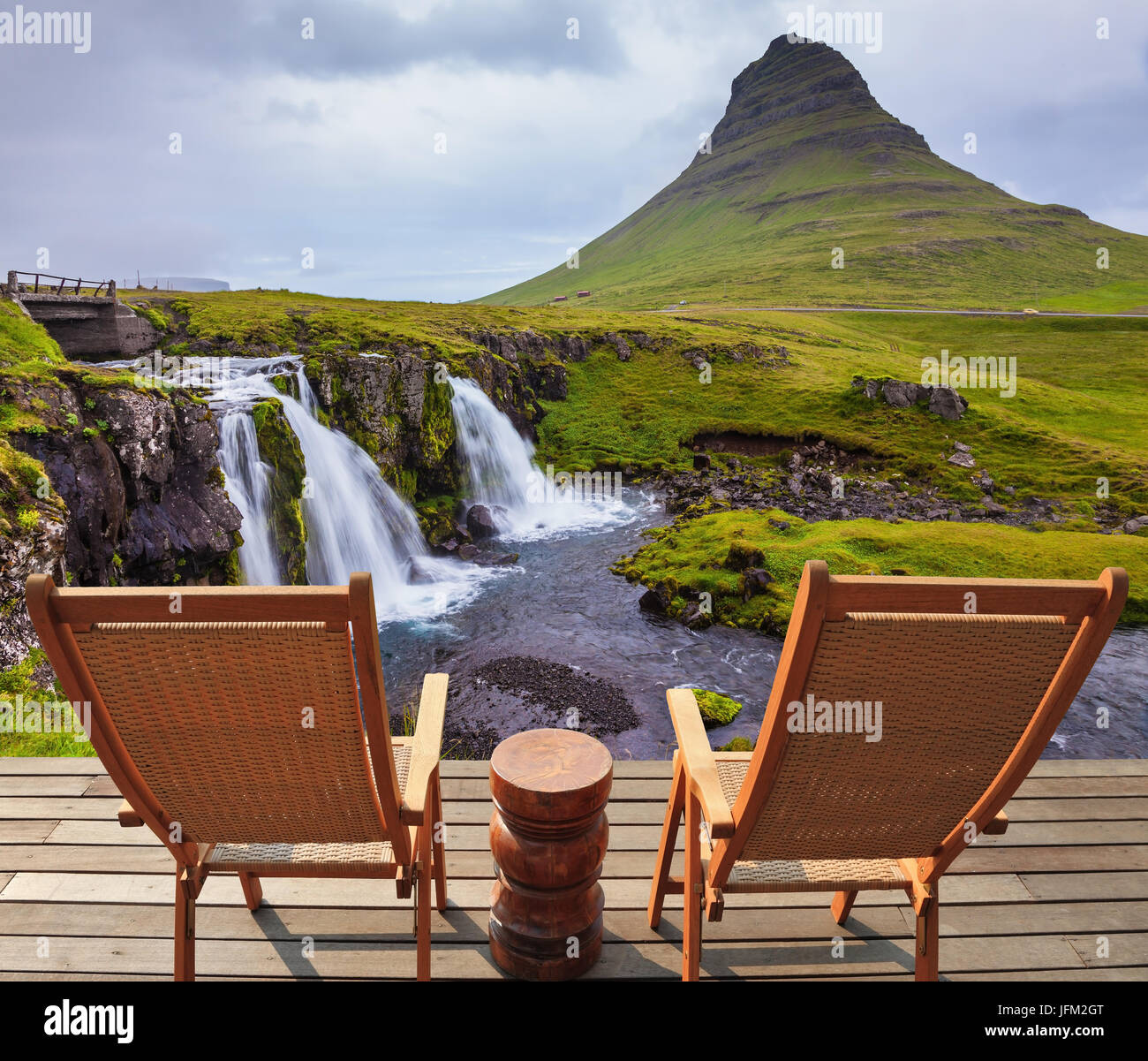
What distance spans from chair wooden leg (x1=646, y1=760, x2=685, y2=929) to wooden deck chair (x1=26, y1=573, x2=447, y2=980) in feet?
4.04

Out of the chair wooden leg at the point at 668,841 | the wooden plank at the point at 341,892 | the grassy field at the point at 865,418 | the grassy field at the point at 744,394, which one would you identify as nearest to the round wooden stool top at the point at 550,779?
the chair wooden leg at the point at 668,841

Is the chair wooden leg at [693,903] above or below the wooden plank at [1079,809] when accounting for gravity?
above

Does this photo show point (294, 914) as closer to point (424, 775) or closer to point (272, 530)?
point (424, 775)

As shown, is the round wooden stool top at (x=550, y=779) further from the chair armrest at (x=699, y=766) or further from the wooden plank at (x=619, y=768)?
the wooden plank at (x=619, y=768)

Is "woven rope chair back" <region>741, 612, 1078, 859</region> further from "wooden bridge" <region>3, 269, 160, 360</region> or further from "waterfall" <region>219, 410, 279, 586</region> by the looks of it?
"wooden bridge" <region>3, 269, 160, 360</region>

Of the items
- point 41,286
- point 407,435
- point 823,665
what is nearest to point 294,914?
point 823,665

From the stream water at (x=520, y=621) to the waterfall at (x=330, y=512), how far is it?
0.15ft

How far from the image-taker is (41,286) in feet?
75.0

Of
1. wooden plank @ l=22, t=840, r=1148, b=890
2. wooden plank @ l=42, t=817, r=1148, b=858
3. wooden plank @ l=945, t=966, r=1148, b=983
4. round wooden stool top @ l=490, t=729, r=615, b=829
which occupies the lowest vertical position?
wooden plank @ l=945, t=966, r=1148, b=983

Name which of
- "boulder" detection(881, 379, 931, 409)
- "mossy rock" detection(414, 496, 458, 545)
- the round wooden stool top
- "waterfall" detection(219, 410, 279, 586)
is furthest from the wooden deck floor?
"boulder" detection(881, 379, 931, 409)

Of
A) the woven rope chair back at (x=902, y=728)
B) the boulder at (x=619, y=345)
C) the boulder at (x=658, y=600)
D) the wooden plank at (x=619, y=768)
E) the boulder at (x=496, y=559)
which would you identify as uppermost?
the boulder at (x=619, y=345)

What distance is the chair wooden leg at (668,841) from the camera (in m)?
3.49

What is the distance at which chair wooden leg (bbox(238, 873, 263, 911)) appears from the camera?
3654 millimetres

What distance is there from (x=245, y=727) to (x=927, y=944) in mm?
3081
